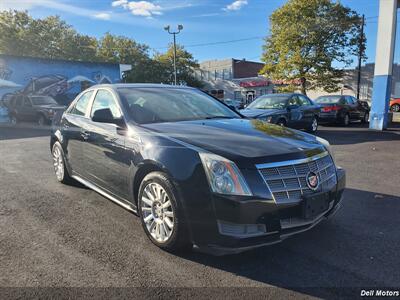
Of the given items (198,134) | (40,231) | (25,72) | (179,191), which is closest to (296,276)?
(179,191)

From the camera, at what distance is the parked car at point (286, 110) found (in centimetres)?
1074

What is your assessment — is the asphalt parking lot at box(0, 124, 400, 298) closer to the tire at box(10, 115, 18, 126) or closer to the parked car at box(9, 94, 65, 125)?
the parked car at box(9, 94, 65, 125)

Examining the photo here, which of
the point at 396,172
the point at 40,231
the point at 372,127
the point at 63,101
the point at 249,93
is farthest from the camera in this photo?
the point at 249,93

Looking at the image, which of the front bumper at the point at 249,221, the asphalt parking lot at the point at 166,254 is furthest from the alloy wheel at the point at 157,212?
the front bumper at the point at 249,221

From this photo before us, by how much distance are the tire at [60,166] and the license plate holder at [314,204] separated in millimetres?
4056

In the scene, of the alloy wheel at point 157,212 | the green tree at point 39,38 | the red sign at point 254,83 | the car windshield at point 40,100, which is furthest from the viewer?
the red sign at point 254,83

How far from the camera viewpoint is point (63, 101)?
2600 cm

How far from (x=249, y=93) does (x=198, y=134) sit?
4752 cm

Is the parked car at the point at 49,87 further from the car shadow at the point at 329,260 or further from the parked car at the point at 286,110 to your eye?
the car shadow at the point at 329,260

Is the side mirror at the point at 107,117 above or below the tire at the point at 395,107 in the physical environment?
above

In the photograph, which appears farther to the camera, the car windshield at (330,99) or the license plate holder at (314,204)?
the car windshield at (330,99)

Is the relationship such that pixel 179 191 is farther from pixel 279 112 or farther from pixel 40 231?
pixel 279 112

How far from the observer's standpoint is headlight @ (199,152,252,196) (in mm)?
2889

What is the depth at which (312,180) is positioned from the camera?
318cm
